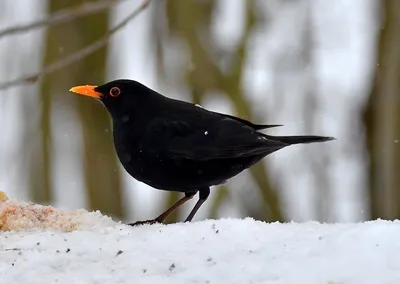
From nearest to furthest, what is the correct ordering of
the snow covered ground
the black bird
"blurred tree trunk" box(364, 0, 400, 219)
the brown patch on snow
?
the snow covered ground, the brown patch on snow, the black bird, "blurred tree trunk" box(364, 0, 400, 219)

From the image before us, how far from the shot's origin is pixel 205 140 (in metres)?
3.62

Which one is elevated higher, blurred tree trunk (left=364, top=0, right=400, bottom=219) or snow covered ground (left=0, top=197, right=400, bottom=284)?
snow covered ground (left=0, top=197, right=400, bottom=284)

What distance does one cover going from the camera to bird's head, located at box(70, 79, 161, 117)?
12.3 ft

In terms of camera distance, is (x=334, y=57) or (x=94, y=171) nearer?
(x=94, y=171)

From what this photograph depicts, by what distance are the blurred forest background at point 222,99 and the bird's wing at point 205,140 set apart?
2018 millimetres

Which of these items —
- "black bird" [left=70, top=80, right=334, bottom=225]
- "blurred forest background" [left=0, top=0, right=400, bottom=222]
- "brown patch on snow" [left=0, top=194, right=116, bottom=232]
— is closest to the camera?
"brown patch on snow" [left=0, top=194, right=116, bottom=232]

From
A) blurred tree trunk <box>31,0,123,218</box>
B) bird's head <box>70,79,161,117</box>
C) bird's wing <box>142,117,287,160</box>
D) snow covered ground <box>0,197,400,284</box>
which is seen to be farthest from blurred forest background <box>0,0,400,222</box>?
snow covered ground <box>0,197,400,284</box>

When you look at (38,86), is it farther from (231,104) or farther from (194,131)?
(194,131)

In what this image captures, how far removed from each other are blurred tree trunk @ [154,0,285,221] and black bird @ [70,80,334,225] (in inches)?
80.6

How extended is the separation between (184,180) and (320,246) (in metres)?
1.39

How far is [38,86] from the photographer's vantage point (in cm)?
627

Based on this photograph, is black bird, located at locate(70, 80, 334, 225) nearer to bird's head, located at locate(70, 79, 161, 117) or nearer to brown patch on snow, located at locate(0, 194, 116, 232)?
bird's head, located at locate(70, 79, 161, 117)

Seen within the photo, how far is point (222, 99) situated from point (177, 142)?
2.79 metres

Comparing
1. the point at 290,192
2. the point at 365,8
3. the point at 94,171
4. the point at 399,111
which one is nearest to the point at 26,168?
the point at 94,171
